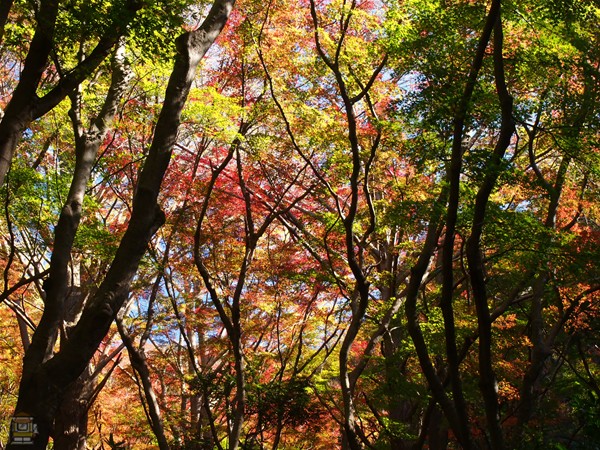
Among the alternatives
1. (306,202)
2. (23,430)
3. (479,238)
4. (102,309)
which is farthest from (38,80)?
(306,202)

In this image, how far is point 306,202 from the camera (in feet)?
41.1

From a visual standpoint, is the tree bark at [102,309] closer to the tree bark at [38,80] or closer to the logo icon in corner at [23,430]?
the logo icon in corner at [23,430]

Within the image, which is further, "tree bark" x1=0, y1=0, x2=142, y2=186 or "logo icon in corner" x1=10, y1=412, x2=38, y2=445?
"tree bark" x1=0, y1=0, x2=142, y2=186

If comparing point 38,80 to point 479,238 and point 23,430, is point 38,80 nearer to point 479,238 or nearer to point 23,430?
point 23,430

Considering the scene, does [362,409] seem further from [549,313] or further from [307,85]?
[307,85]

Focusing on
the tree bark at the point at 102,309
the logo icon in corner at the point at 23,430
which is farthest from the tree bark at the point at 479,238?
the logo icon in corner at the point at 23,430

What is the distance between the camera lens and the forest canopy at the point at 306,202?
4930 mm

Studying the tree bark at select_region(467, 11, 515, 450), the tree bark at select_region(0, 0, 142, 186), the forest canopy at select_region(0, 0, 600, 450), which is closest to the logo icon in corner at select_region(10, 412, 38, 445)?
the forest canopy at select_region(0, 0, 600, 450)

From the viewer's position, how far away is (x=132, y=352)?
335 inches

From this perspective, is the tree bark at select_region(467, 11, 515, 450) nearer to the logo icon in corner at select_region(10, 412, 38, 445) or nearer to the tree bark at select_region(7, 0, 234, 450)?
the tree bark at select_region(7, 0, 234, 450)

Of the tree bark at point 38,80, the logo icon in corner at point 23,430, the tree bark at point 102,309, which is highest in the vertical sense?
the tree bark at point 38,80

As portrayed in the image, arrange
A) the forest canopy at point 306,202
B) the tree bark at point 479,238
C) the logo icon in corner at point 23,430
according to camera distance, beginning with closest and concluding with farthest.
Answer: the logo icon in corner at point 23,430, the forest canopy at point 306,202, the tree bark at point 479,238

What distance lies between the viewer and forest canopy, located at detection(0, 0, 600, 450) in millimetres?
4930

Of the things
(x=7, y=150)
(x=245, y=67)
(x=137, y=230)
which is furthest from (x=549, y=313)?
(x=7, y=150)
